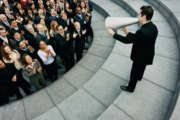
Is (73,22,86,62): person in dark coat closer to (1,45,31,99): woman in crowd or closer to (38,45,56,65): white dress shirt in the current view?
(38,45,56,65): white dress shirt

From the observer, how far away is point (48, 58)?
5.09 meters

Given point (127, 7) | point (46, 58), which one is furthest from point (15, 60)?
point (127, 7)

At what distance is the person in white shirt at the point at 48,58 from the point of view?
190 inches

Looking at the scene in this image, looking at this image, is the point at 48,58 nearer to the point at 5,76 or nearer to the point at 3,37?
the point at 5,76

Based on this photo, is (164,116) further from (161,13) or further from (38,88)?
(161,13)

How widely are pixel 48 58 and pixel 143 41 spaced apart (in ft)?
10.6

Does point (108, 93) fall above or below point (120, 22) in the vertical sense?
below

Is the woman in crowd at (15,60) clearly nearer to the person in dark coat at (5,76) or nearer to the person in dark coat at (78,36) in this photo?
the person in dark coat at (5,76)

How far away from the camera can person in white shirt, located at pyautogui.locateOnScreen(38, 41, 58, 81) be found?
190 inches

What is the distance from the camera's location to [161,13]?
752 cm

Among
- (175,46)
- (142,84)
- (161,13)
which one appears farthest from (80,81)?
(161,13)

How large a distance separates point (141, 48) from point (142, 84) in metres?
1.60

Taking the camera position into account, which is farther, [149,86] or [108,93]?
[108,93]

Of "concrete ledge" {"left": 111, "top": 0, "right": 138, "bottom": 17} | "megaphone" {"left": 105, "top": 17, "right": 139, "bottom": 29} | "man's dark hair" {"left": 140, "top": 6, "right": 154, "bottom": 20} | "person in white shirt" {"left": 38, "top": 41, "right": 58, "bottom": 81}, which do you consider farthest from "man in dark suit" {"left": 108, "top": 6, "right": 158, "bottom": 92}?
"concrete ledge" {"left": 111, "top": 0, "right": 138, "bottom": 17}
